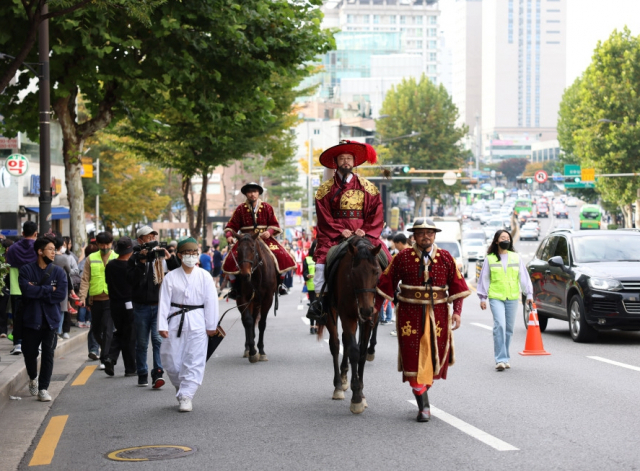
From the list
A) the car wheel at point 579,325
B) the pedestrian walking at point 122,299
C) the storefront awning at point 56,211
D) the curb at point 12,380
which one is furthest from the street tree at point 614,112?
the curb at point 12,380

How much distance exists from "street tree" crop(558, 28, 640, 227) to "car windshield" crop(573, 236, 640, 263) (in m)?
43.8

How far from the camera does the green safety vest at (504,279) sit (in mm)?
13648

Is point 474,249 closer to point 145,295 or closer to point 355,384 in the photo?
point 145,295

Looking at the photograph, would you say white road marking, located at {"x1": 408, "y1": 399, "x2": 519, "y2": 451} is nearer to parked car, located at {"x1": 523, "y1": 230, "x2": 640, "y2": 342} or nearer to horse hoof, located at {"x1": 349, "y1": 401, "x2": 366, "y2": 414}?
horse hoof, located at {"x1": 349, "y1": 401, "x2": 366, "y2": 414}

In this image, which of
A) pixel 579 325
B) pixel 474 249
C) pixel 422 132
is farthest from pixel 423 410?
pixel 422 132

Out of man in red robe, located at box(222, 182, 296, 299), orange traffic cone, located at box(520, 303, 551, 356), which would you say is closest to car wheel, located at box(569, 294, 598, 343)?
orange traffic cone, located at box(520, 303, 551, 356)

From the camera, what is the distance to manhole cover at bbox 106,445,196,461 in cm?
777

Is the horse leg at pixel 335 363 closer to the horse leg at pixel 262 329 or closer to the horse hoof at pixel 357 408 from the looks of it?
the horse hoof at pixel 357 408

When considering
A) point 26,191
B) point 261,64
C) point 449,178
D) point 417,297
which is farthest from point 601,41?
point 417,297

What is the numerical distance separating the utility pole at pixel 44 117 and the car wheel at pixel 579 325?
958cm

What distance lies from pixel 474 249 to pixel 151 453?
168 ft

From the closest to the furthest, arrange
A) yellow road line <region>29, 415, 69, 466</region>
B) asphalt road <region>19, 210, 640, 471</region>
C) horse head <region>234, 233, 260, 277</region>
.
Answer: asphalt road <region>19, 210, 640, 471</region> < yellow road line <region>29, 415, 69, 466</region> < horse head <region>234, 233, 260, 277</region>

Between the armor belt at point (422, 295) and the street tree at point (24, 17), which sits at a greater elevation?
the street tree at point (24, 17)

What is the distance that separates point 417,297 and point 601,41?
56795 millimetres
